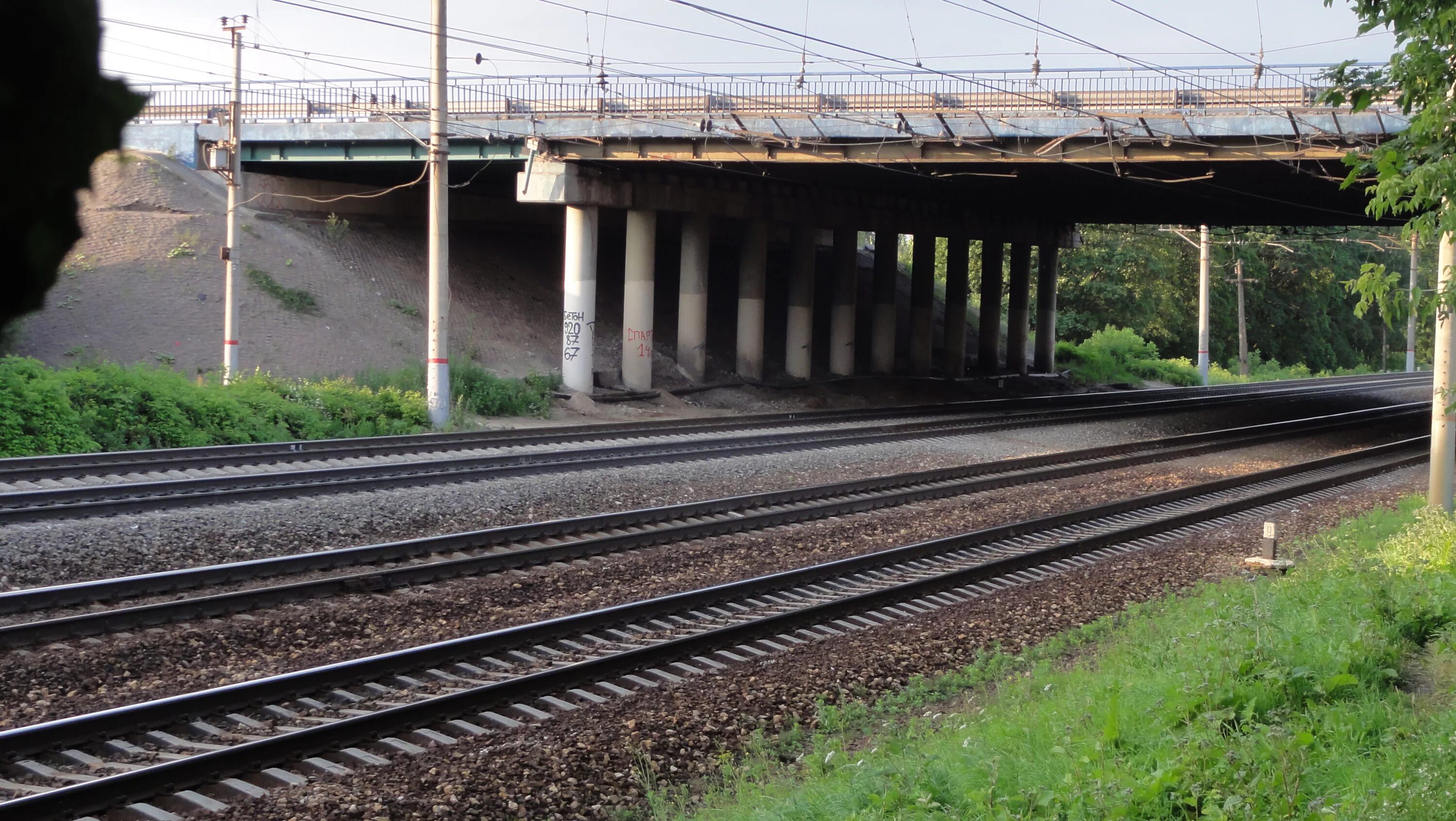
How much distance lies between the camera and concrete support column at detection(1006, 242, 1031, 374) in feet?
160

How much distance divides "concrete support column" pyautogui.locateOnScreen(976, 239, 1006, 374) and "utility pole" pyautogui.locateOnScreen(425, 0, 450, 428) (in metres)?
29.1

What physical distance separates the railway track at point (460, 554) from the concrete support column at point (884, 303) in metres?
22.0

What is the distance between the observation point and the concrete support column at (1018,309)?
48.9m

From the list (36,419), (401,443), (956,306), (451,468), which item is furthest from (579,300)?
(956,306)

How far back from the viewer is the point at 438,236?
902 inches

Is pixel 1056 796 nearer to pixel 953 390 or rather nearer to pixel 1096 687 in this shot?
pixel 1096 687

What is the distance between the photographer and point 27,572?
34.6 ft

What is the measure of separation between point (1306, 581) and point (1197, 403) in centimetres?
2869

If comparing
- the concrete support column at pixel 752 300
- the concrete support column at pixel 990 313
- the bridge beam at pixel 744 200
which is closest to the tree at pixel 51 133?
the bridge beam at pixel 744 200

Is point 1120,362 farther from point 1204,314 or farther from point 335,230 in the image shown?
point 335,230

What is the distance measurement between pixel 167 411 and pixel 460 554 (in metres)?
10.1

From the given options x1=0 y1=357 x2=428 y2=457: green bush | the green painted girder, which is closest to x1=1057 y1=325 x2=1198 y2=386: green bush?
the green painted girder

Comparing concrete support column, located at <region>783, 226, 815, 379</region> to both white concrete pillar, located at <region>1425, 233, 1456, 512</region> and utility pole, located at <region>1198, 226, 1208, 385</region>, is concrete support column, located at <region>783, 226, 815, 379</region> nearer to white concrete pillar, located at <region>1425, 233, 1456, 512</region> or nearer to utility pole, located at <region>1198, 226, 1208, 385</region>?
utility pole, located at <region>1198, 226, 1208, 385</region>

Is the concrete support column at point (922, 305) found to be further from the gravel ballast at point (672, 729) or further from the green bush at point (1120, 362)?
the gravel ballast at point (672, 729)
